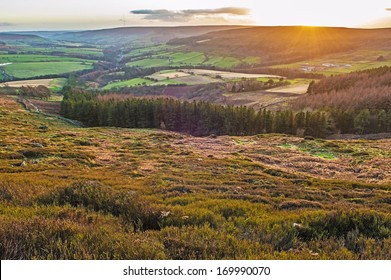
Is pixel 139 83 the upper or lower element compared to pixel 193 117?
upper

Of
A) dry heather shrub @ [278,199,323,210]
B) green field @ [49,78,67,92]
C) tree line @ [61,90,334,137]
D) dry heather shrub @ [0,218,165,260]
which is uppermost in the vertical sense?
dry heather shrub @ [0,218,165,260]

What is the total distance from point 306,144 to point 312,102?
70913 millimetres

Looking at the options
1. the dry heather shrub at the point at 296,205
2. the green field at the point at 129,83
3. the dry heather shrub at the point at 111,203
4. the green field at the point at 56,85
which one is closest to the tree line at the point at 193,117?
the green field at the point at 56,85

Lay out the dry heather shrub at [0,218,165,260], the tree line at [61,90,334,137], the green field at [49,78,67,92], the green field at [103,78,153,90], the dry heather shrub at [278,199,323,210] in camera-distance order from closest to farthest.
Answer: the dry heather shrub at [0,218,165,260] → the dry heather shrub at [278,199,323,210] → the tree line at [61,90,334,137] → the green field at [49,78,67,92] → the green field at [103,78,153,90]

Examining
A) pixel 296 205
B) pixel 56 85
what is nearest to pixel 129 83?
pixel 56 85

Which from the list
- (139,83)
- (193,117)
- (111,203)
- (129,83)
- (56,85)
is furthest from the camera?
(129,83)

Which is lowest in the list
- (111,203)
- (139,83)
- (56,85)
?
(56,85)

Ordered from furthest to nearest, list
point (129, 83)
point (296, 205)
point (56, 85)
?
point (129, 83) → point (56, 85) → point (296, 205)

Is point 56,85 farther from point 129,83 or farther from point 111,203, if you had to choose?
point 111,203

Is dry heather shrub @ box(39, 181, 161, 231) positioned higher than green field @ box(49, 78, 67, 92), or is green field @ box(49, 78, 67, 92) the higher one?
dry heather shrub @ box(39, 181, 161, 231)

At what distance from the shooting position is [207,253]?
6.17 meters

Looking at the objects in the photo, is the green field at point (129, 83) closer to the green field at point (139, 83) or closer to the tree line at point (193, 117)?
the green field at point (139, 83)

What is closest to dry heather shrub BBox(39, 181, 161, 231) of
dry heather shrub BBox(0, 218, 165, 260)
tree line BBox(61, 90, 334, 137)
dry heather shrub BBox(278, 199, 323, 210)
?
dry heather shrub BBox(0, 218, 165, 260)

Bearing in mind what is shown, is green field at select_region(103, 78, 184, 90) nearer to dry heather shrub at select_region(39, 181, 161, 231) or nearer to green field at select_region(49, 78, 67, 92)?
green field at select_region(49, 78, 67, 92)
